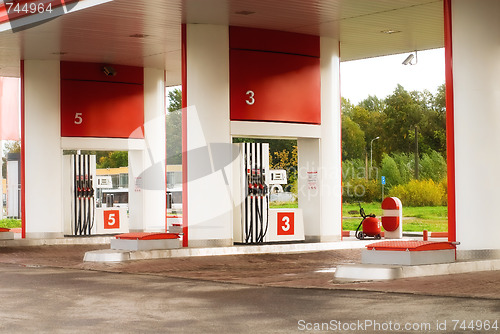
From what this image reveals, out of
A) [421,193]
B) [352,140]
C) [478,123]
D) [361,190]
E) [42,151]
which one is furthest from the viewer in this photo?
[352,140]

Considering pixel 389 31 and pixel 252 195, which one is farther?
pixel 389 31

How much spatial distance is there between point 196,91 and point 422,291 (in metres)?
8.01

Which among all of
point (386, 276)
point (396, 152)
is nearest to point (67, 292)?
point (386, 276)

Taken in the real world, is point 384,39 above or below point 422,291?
above

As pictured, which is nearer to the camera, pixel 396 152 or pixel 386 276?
pixel 386 276

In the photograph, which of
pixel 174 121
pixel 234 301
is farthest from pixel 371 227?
pixel 174 121

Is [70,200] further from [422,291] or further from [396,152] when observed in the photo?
[396,152]

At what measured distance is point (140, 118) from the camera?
21297mm

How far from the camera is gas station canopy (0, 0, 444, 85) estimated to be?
14.6 m

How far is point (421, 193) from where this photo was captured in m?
38.2

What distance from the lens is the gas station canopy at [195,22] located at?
14.6 metres

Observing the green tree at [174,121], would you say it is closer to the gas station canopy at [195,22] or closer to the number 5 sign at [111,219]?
the number 5 sign at [111,219]

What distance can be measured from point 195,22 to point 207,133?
80.5 inches

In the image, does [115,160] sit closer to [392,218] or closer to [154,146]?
[154,146]
